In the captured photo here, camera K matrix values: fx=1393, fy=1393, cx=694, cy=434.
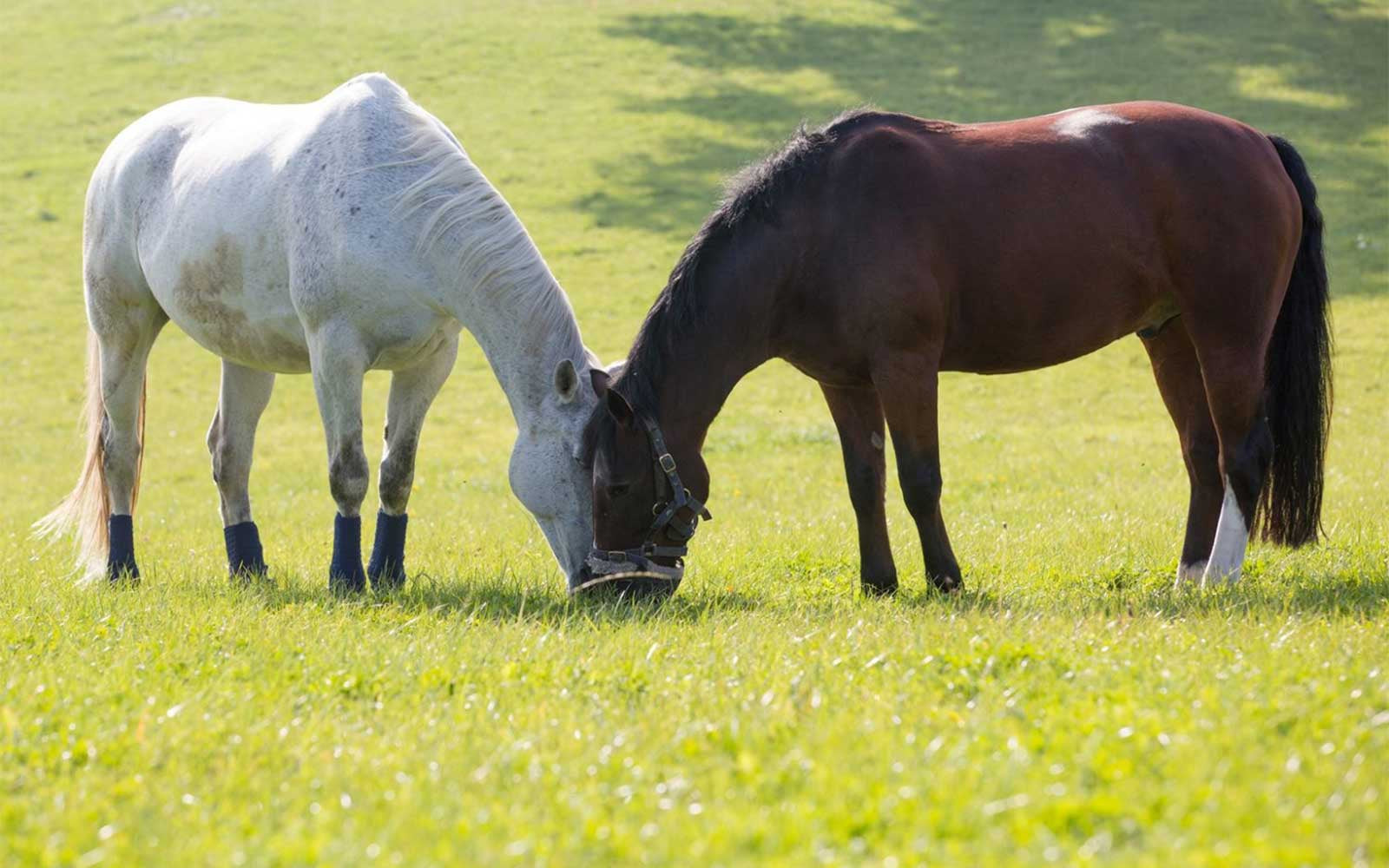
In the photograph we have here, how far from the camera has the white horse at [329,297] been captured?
6.70 metres

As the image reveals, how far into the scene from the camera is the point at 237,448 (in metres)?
8.23

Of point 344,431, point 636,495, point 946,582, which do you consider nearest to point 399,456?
point 344,431

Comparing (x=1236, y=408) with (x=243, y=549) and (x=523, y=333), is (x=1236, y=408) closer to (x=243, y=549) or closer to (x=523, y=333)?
(x=523, y=333)

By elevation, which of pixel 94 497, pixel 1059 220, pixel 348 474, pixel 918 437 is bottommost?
pixel 94 497

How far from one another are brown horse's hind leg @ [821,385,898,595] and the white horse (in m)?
1.31

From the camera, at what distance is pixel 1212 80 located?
29656 millimetres

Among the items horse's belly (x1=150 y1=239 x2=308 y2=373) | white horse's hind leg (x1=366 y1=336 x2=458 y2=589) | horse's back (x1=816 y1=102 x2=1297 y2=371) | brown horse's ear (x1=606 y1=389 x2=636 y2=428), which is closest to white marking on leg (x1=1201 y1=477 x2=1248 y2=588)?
horse's back (x1=816 y1=102 x2=1297 y2=371)

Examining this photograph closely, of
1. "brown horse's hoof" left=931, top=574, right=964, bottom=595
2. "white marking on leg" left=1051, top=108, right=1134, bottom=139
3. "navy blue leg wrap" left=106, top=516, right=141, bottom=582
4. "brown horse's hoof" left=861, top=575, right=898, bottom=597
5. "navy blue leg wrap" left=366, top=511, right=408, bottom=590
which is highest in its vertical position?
"white marking on leg" left=1051, top=108, right=1134, bottom=139

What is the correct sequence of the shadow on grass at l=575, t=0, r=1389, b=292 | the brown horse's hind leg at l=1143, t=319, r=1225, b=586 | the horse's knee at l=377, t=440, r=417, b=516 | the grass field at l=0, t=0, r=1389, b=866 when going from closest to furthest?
the grass field at l=0, t=0, r=1389, b=866 < the brown horse's hind leg at l=1143, t=319, r=1225, b=586 < the horse's knee at l=377, t=440, r=417, b=516 < the shadow on grass at l=575, t=0, r=1389, b=292

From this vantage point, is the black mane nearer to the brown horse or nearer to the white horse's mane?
the brown horse

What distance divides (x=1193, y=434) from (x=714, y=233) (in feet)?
9.16

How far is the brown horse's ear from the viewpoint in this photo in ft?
20.2

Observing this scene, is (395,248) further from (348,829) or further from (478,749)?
(348,829)

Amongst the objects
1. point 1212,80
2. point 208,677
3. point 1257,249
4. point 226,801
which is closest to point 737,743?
point 226,801
